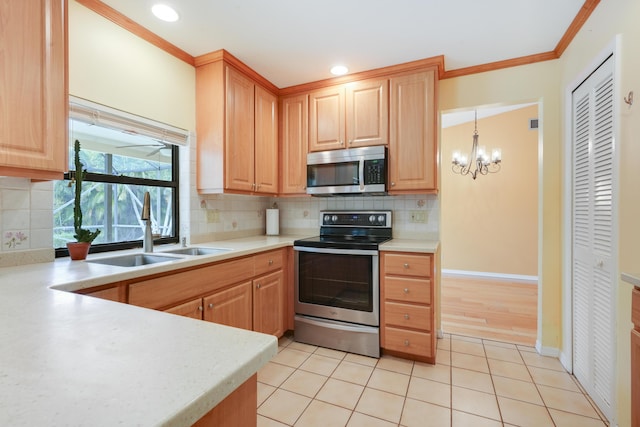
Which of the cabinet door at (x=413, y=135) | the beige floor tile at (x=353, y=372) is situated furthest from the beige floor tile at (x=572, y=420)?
the cabinet door at (x=413, y=135)

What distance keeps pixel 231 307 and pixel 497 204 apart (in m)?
4.34

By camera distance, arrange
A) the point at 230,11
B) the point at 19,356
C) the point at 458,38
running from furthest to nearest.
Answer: the point at 458,38 < the point at 230,11 < the point at 19,356

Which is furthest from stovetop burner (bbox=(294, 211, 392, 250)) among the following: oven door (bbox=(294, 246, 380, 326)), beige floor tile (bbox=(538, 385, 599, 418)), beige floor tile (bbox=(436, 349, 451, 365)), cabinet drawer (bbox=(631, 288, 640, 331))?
cabinet drawer (bbox=(631, 288, 640, 331))

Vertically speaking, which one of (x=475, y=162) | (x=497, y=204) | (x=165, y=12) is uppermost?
(x=165, y=12)

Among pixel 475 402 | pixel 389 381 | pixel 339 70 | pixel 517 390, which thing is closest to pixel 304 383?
pixel 389 381

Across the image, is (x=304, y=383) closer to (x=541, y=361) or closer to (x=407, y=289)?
(x=407, y=289)

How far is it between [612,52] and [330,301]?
225 cm

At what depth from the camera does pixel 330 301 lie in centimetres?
242

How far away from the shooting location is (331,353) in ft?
7.73

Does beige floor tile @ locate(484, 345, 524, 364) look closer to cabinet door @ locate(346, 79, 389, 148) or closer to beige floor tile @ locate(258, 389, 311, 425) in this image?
beige floor tile @ locate(258, 389, 311, 425)

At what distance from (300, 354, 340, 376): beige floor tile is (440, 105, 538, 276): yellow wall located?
3.48 metres

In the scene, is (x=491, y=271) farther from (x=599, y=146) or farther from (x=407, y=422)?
(x=407, y=422)

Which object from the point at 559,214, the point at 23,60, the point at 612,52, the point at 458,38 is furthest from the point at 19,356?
the point at 559,214

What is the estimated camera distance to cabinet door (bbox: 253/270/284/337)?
2221 mm
